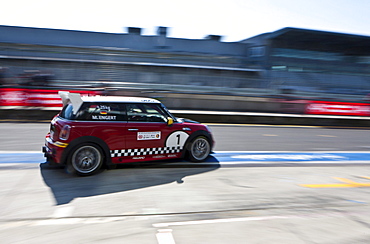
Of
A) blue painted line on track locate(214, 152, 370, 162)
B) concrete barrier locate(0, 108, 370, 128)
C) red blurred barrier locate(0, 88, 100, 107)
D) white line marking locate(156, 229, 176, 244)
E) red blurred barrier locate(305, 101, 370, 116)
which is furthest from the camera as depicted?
red blurred barrier locate(305, 101, 370, 116)

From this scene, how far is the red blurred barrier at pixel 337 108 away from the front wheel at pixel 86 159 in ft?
52.5

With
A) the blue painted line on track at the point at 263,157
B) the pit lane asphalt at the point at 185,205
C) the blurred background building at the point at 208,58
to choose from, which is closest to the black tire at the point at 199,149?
the pit lane asphalt at the point at 185,205

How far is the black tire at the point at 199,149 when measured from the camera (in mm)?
6980

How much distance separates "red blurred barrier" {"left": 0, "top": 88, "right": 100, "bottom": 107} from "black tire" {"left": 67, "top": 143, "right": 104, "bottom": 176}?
8.86 metres

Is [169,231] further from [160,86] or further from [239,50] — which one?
[239,50]

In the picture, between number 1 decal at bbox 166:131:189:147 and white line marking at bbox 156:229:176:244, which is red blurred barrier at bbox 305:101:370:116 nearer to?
→ number 1 decal at bbox 166:131:189:147

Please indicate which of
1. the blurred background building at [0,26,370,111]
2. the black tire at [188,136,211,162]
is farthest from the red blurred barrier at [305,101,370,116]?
the black tire at [188,136,211,162]

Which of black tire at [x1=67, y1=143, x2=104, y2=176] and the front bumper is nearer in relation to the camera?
the front bumper

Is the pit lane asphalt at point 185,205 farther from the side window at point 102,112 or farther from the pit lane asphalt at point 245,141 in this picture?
the pit lane asphalt at point 245,141

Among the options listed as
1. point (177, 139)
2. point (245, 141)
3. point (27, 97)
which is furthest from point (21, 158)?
point (27, 97)

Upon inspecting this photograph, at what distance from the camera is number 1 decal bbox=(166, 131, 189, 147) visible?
A: 21.5ft

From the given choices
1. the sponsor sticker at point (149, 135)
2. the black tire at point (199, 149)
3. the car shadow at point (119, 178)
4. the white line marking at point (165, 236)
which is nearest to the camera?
the white line marking at point (165, 236)

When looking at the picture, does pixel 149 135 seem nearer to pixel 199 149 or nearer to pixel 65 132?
pixel 199 149

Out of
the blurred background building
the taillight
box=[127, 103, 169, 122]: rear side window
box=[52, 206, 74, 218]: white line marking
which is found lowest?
box=[52, 206, 74, 218]: white line marking
